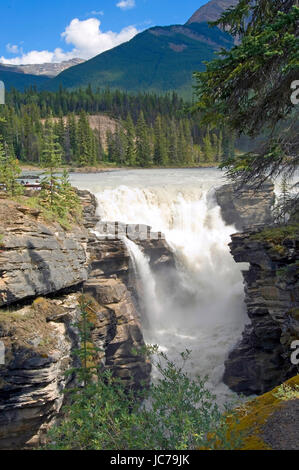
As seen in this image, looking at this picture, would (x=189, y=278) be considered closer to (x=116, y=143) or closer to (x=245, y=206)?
(x=245, y=206)

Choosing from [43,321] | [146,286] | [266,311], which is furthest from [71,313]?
[146,286]

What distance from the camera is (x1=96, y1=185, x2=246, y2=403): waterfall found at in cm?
2606

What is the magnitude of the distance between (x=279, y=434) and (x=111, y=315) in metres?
16.9

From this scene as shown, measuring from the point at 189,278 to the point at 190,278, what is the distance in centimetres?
10

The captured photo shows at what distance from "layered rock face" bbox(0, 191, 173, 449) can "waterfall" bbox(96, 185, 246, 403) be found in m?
4.98

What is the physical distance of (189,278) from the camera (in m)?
32.7

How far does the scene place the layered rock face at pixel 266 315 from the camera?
15571mm

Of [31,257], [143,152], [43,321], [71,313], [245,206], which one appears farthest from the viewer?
[143,152]

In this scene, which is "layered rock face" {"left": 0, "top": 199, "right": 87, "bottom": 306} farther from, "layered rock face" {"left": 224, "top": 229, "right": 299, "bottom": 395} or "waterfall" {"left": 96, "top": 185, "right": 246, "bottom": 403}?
"layered rock face" {"left": 224, "top": 229, "right": 299, "bottom": 395}

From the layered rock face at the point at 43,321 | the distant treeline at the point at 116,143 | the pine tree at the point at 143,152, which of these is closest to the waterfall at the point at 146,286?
the layered rock face at the point at 43,321

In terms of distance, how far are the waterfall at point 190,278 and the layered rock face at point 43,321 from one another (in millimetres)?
4978
